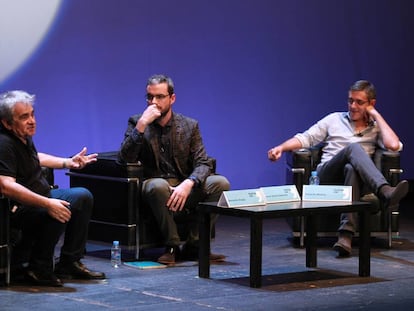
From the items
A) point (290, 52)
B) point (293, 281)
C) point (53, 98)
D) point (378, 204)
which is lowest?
point (293, 281)

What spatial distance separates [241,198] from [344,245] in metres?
1.12

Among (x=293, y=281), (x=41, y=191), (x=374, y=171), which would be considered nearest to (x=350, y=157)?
(x=374, y=171)

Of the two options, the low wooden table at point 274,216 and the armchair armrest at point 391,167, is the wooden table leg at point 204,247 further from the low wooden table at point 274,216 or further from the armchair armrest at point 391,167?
the armchair armrest at point 391,167

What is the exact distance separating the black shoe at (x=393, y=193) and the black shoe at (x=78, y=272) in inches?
70.7

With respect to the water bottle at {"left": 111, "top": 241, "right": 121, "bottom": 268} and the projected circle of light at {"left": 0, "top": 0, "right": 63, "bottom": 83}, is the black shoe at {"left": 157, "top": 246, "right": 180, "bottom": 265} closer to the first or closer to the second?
the water bottle at {"left": 111, "top": 241, "right": 121, "bottom": 268}

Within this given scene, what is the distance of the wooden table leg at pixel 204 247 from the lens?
550 cm

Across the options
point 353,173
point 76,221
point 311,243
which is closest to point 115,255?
point 76,221

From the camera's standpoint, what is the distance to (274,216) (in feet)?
17.1

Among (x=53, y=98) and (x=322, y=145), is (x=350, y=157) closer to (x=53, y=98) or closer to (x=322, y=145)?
(x=322, y=145)

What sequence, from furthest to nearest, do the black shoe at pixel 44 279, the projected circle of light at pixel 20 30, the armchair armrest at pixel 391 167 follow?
the projected circle of light at pixel 20 30 → the armchair armrest at pixel 391 167 → the black shoe at pixel 44 279

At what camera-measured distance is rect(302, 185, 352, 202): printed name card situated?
18.3ft

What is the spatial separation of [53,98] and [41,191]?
6.90ft

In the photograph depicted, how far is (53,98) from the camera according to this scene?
7.32m

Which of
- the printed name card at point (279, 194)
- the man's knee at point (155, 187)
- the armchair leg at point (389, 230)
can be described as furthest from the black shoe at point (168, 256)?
the armchair leg at point (389, 230)
